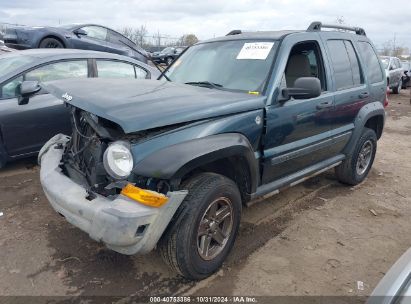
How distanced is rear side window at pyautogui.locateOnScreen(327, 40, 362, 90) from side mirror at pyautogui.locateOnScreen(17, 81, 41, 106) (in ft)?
11.2

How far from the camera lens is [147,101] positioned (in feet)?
9.93

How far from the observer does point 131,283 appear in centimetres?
317

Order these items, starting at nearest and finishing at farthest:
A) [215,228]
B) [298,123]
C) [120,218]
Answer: [120,218], [215,228], [298,123]

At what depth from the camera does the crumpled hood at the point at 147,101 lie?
2.75 metres

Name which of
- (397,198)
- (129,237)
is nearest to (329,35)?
(397,198)

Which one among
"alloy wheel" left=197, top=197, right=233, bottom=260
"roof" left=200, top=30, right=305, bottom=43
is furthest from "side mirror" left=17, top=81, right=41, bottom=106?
"alloy wheel" left=197, top=197, right=233, bottom=260

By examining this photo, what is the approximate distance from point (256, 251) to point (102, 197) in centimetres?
156

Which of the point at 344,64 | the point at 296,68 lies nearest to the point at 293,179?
the point at 296,68

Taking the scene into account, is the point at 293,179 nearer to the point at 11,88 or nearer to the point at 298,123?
the point at 298,123

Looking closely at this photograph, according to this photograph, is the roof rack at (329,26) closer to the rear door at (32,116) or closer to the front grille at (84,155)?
the front grille at (84,155)

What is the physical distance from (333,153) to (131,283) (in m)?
2.83

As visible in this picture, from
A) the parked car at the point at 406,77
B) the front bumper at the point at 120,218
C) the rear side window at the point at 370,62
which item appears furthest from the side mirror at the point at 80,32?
the parked car at the point at 406,77

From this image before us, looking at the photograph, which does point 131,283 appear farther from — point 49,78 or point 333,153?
point 49,78

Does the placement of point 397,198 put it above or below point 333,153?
below
